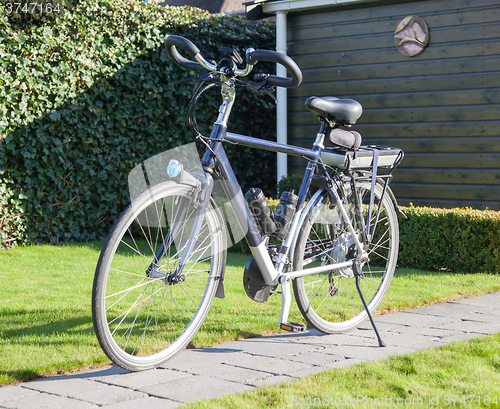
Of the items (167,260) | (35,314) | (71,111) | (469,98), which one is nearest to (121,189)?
(71,111)

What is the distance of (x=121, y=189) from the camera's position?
24.1 feet

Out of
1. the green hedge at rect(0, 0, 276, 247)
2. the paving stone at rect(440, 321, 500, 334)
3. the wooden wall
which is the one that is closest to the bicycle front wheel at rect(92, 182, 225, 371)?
the paving stone at rect(440, 321, 500, 334)

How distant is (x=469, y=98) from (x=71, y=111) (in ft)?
14.5

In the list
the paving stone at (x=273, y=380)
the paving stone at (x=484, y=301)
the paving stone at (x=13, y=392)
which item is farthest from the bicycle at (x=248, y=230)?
the paving stone at (x=484, y=301)

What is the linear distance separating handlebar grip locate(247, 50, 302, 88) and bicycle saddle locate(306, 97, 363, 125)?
0.42 metres

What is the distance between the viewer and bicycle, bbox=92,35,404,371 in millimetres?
2873

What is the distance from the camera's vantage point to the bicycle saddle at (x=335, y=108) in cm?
339

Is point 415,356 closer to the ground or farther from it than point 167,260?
closer to the ground

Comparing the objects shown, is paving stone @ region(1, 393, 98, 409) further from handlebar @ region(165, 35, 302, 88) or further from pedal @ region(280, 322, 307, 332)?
handlebar @ region(165, 35, 302, 88)

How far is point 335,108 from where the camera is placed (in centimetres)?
346

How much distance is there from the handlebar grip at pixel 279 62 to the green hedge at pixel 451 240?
11.1 ft

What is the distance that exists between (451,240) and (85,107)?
4003mm

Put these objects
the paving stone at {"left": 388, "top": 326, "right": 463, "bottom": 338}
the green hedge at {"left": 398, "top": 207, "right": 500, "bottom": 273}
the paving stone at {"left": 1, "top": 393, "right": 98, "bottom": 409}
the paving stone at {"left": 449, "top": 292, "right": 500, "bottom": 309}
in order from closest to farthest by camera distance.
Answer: the paving stone at {"left": 1, "top": 393, "right": 98, "bottom": 409} < the paving stone at {"left": 388, "top": 326, "right": 463, "bottom": 338} < the paving stone at {"left": 449, "top": 292, "right": 500, "bottom": 309} < the green hedge at {"left": 398, "top": 207, "right": 500, "bottom": 273}

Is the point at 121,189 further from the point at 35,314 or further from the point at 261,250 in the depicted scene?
the point at 261,250
